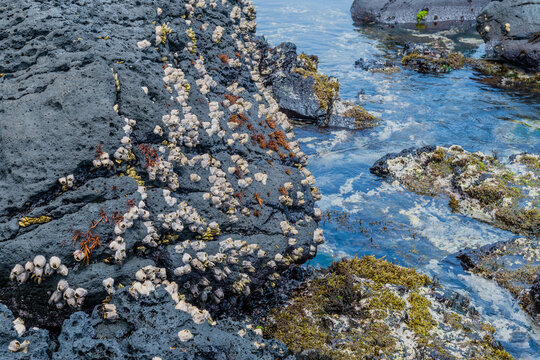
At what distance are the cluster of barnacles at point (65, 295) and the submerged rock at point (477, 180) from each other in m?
9.36

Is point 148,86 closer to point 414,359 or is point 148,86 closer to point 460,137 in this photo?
point 414,359

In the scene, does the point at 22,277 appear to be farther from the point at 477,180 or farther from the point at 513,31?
the point at 513,31

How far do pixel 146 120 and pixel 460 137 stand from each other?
12606 mm

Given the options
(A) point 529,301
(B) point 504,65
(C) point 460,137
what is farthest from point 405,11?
(A) point 529,301

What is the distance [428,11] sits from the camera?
30.9m

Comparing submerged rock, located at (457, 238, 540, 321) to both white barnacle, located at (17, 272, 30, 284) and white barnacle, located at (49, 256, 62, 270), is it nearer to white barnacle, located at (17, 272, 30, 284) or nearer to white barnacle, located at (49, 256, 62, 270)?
white barnacle, located at (49, 256, 62, 270)

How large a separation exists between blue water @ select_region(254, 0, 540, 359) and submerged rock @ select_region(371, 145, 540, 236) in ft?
1.30

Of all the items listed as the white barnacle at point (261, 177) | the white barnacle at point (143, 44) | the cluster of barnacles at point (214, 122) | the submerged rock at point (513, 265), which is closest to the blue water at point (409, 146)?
the submerged rock at point (513, 265)

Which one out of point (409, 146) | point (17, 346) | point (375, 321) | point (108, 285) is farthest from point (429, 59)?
A: point (17, 346)

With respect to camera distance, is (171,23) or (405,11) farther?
(405,11)

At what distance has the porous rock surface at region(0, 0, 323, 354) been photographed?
16.0ft

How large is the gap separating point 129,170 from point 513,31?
2386 cm

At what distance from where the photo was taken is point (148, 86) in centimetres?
629

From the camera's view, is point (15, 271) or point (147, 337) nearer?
point (147, 337)
